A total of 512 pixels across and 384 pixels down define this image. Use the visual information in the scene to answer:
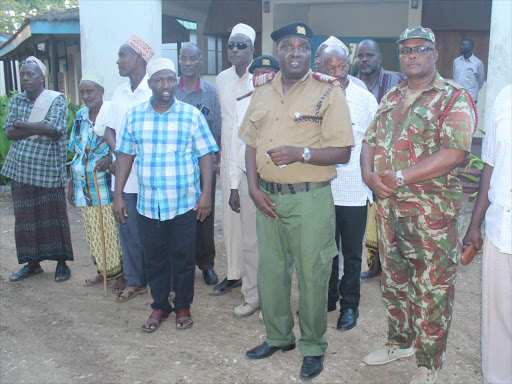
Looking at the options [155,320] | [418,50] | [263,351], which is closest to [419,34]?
[418,50]

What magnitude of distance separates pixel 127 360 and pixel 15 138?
2413mm

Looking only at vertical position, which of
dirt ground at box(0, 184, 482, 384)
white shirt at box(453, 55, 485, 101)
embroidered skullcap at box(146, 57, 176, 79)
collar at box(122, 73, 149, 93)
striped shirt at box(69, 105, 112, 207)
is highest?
white shirt at box(453, 55, 485, 101)

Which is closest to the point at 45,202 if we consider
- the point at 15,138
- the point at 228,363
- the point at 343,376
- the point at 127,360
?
the point at 15,138

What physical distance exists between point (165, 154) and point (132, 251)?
1189mm

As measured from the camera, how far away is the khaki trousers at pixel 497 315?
8.59 ft

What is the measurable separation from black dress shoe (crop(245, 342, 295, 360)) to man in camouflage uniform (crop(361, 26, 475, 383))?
89cm

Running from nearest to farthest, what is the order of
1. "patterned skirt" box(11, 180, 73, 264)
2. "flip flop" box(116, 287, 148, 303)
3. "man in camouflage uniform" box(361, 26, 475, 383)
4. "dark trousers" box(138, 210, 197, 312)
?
"man in camouflage uniform" box(361, 26, 475, 383) → "dark trousers" box(138, 210, 197, 312) → "flip flop" box(116, 287, 148, 303) → "patterned skirt" box(11, 180, 73, 264)

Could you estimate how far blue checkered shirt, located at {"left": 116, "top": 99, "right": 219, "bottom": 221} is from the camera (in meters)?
3.65

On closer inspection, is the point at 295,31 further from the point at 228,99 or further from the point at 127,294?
the point at 127,294

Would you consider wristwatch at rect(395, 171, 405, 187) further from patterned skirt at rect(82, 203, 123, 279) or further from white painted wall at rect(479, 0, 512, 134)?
white painted wall at rect(479, 0, 512, 134)

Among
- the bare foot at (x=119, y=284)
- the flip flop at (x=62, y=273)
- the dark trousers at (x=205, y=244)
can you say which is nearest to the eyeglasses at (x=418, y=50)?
the dark trousers at (x=205, y=244)

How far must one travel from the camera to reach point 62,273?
5.03 meters

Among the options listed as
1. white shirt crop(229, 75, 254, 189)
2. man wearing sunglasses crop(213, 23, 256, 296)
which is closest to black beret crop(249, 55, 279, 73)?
white shirt crop(229, 75, 254, 189)

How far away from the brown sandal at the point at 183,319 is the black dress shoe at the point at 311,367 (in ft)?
3.34
